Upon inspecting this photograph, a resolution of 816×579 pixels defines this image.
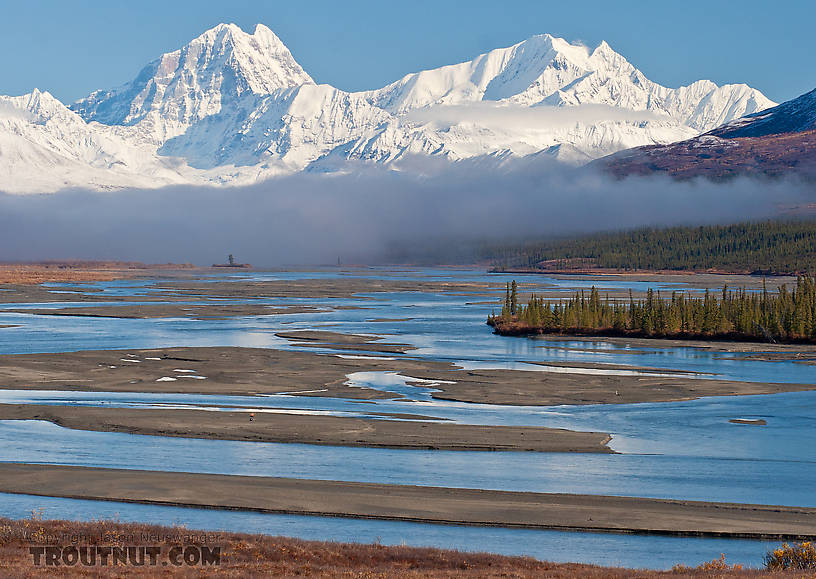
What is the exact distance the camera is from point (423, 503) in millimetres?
44250

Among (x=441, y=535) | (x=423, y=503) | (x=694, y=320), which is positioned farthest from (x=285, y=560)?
(x=694, y=320)

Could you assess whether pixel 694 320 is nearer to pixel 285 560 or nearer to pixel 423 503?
pixel 423 503

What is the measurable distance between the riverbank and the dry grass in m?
6.28

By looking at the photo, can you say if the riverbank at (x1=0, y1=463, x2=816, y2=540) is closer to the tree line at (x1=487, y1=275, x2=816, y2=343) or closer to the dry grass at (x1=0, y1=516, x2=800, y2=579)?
the dry grass at (x1=0, y1=516, x2=800, y2=579)

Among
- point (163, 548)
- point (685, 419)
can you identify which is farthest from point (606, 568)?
point (685, 419)

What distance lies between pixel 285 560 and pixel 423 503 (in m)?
10.9

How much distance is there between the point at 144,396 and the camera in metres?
72.3

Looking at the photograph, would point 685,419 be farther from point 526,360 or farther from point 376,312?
point 376,312

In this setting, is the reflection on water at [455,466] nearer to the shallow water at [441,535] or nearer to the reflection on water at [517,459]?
the reflection on water at [517,459]

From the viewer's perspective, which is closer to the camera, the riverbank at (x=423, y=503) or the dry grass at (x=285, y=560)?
the dry grass at (x=285, y=560)

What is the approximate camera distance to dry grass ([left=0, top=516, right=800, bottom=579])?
3216cm

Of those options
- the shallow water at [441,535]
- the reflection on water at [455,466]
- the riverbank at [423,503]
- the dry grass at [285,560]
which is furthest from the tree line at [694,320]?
the dry grass at [285,560]

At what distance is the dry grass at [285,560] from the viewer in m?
32.2

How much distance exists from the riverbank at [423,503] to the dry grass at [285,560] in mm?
6279
